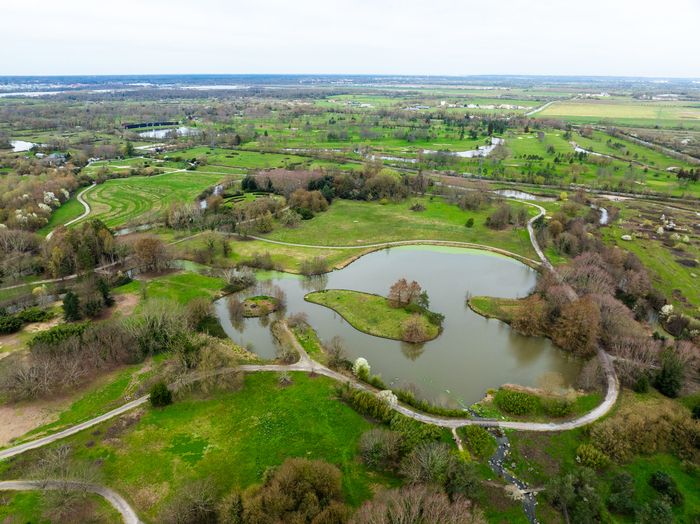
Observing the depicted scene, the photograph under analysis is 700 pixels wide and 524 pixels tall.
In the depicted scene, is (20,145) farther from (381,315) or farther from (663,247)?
(663,247)

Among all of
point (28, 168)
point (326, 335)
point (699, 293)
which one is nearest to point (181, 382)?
point (326, 335)

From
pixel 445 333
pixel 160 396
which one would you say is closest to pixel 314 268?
pixel 445 333

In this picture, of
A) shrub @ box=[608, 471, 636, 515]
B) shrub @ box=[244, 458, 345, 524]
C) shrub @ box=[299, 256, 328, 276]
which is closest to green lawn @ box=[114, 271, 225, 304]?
shrub @ box=[299, 256, 328, 276]

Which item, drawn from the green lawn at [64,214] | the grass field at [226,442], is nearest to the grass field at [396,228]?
the grass field at [226,442]

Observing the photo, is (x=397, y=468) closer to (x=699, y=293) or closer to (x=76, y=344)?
(x=76, y=344)

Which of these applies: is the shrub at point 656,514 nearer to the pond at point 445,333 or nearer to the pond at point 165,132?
the pond at point 445,333

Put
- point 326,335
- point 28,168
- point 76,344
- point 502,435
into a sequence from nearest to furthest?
1. point 502,435
2. point 76,344
3. point 326,335
4. point 28,168
